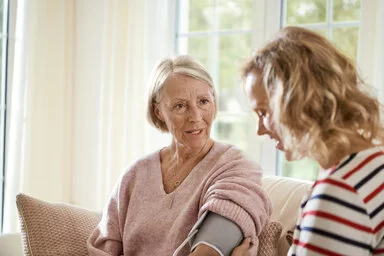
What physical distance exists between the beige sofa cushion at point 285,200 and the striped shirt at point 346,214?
898 mm

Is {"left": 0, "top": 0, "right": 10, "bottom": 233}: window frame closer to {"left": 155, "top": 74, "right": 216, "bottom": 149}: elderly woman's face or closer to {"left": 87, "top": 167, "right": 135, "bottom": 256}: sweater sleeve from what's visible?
{"left": 87, "top": 167, "right": 135, "bottom": 256}: sweater sleeve

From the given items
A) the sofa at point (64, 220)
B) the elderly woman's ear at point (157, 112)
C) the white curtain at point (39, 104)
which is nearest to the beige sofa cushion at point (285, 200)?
the sofa at point (64, 220)

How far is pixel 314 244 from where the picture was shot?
1.25m

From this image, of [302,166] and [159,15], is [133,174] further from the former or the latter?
[159,15]

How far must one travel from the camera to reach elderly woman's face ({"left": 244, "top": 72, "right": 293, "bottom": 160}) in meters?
1.42

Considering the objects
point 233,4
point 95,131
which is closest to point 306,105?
point 233,4

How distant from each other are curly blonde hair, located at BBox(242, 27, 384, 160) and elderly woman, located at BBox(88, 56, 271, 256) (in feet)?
2.20

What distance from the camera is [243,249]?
1945 mm

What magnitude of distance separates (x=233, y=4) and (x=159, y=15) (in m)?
0.44

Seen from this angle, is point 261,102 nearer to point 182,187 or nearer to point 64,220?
point 182,187

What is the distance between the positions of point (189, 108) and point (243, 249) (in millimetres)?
596

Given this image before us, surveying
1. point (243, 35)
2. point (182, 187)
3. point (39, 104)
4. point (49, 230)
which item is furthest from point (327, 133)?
point (39, 104)

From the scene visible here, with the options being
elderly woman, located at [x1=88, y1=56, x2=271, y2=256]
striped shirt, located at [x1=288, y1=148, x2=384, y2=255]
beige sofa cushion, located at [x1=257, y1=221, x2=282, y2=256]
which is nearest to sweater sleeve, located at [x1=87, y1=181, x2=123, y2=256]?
elderly woman, located at [x1=88, y1=56, x2=271, y2=256]

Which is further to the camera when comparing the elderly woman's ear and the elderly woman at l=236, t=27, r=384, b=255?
the elderly woman's ear
